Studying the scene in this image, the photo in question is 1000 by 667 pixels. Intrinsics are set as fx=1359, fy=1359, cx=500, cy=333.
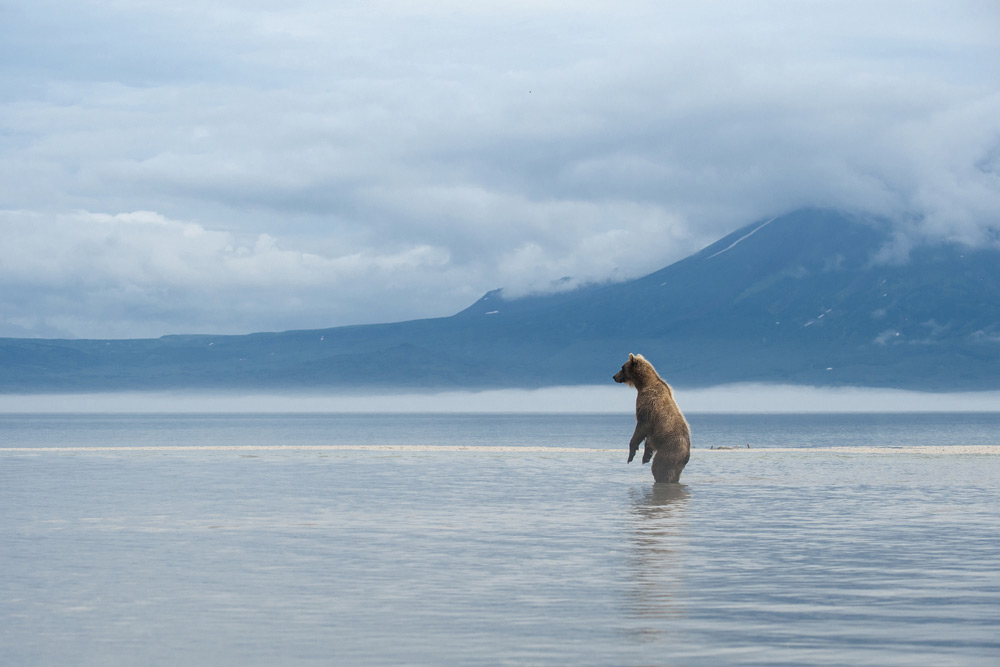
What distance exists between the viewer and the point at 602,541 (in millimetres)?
17672

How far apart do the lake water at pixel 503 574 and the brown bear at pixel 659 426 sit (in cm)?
72

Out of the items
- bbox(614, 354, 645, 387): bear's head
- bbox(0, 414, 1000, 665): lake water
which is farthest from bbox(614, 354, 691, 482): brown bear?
bbox(0, 414, 1000, 665): lake water

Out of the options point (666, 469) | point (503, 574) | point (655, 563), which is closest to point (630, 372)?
point (666, 469)

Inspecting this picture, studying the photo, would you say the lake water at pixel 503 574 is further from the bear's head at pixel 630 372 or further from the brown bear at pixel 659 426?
the bear's head at pixel 630 372

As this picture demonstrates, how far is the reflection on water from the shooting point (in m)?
11.6

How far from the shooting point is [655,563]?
15.3 metres

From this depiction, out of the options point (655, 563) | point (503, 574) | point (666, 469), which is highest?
point (666, 469)

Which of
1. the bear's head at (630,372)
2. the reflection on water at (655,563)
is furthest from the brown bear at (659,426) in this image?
the reflection on water at (655,563)

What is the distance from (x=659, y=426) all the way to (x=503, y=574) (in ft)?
45.3

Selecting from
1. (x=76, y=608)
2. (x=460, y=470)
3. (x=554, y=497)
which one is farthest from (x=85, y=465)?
(x=76, y=608)

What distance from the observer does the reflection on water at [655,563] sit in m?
11.6

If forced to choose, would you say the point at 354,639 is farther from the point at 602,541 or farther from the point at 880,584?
the point at 602,541

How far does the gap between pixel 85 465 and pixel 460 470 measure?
12.2 meters

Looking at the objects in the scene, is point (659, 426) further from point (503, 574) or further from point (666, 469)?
point (503, 574)
